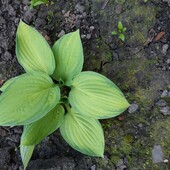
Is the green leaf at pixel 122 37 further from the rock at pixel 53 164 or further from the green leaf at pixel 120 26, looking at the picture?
the rock at pixel 53 164

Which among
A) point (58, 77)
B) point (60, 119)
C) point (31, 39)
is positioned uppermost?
point (31, 39)

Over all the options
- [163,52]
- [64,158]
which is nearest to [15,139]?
[64,158]

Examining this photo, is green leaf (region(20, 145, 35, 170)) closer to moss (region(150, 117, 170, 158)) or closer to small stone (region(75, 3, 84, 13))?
moss (region(150, 117, 170, 158))

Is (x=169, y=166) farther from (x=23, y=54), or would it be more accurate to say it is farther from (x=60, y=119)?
(x=23, y=54)

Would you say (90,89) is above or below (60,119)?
above

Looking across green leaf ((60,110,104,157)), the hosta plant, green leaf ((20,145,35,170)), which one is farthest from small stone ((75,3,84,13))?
green leaf ((20,145,35,170))

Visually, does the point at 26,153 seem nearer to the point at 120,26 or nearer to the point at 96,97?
the point at 96,97
